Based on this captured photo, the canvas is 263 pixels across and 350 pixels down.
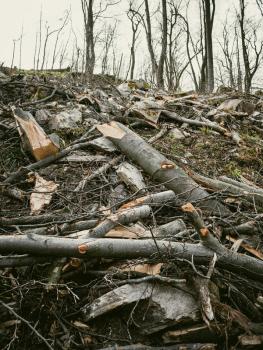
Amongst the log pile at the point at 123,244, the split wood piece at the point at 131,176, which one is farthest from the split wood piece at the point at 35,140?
the split wood piece at the point at 131,176

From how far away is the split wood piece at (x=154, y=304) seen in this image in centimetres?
210

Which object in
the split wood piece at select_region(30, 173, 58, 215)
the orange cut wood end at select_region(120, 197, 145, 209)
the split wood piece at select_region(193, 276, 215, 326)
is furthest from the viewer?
the split wood piece at select_region(30, 173, 58, 215)

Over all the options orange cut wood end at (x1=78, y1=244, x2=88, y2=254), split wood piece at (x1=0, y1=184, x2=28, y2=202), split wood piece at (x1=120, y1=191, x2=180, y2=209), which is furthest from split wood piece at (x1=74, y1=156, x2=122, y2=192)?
orange cut wood end at (x1=78, y1=244, x2=88, y2=254)

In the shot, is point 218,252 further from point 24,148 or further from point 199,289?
point 24,148

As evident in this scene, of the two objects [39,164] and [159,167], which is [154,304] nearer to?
[159,167]

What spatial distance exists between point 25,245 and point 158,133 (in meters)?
3.34

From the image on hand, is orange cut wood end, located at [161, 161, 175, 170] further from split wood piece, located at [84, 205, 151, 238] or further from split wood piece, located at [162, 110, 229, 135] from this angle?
split wood piece, located at [162, 110, 229, 135]

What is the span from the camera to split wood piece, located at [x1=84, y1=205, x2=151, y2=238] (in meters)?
2.43

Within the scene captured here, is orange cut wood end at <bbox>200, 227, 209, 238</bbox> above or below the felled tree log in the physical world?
above

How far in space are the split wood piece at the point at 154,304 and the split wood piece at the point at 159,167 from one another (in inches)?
38.5

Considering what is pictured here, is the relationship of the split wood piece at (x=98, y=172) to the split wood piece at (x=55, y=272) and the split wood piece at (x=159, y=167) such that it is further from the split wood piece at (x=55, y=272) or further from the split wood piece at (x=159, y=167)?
the split wood piece at (x=55, y=272)

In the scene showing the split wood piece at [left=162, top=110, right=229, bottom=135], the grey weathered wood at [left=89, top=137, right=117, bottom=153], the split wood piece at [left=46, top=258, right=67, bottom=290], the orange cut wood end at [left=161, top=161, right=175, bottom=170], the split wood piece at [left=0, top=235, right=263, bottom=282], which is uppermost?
the split wood piece at [left=162, top=110, right=229, bottom=135]

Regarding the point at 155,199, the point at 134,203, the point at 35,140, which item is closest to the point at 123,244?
the point at 134,203

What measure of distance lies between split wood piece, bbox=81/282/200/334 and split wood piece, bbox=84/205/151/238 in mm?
436
